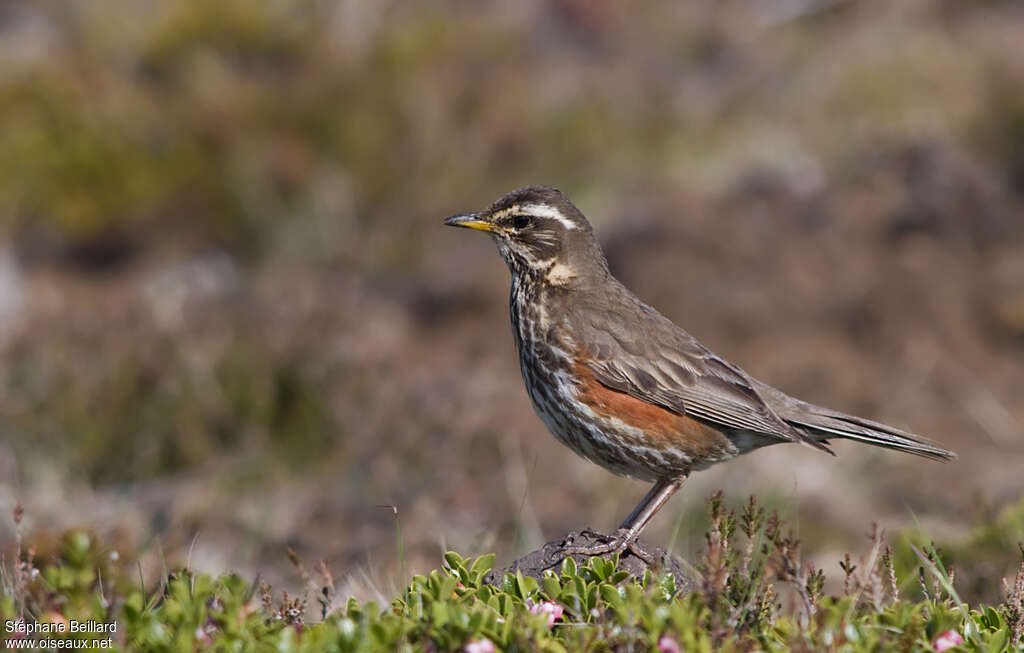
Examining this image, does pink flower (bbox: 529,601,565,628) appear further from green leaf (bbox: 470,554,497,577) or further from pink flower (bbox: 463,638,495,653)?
pink flower (bbox: 463,638,495,653)

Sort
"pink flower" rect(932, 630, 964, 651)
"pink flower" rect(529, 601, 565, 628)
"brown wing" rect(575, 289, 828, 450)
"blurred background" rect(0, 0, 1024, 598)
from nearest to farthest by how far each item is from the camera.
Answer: "pink flower" rect(932, 630, 964, 651)
"pink flower" rect(529, 601, 565, 628)
"brown wing" rect(575, 289, 828, 450)
"blurred background" rect(0, 0, 1024, 598)

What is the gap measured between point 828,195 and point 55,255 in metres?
9.26

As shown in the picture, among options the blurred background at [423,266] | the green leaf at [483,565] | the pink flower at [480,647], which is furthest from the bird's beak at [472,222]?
the pink flower at [480,647]

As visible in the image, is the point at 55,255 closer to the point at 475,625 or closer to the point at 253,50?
the point at 253,50

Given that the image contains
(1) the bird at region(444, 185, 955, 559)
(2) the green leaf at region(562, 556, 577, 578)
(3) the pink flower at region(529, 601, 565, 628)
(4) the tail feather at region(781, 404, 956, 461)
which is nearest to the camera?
(3) the pink flower at region(529, 601, 565, 628)

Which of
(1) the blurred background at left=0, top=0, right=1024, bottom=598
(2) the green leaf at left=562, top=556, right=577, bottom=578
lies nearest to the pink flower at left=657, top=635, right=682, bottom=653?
(2) the green leaf at left=562, top=556, right=577, bottom=578

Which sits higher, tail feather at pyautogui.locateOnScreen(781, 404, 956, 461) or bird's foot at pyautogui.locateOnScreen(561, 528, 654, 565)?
tail feather at pyautogui.locateOnScreen(781, 404, 956, 461)

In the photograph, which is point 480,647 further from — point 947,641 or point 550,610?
point 947,641

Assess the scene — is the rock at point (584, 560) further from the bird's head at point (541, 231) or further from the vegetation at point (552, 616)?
the bird's head at point (541, 231)

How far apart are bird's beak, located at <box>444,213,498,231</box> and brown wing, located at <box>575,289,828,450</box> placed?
0.71 metres

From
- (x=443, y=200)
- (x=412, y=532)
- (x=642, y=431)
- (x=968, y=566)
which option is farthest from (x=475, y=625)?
(x=443, y=200)

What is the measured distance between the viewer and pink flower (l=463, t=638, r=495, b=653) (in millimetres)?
3684

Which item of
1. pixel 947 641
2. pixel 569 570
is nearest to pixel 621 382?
pixel 569 570

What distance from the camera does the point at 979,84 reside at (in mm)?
19078
